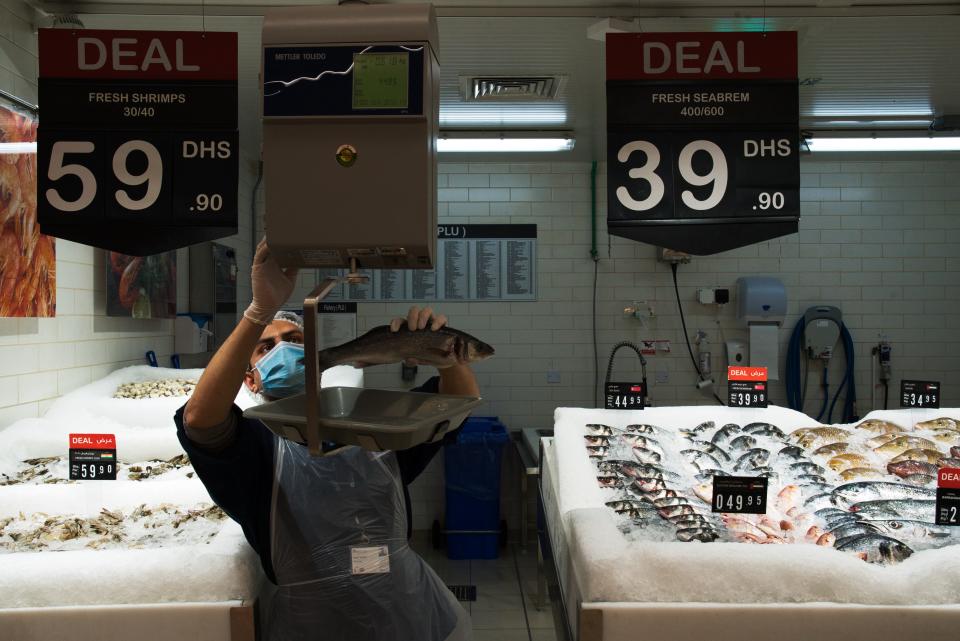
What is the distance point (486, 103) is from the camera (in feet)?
15.0

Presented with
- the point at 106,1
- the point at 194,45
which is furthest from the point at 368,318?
the point at 194,45

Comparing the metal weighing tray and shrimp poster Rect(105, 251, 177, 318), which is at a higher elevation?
shrimp poster Rect(105, 251, 177, 318)

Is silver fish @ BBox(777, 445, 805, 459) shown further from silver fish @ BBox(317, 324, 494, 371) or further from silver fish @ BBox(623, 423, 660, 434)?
silver fish @ BBox(317, 324, 494, 371)

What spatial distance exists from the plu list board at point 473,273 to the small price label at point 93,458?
376 centimetres

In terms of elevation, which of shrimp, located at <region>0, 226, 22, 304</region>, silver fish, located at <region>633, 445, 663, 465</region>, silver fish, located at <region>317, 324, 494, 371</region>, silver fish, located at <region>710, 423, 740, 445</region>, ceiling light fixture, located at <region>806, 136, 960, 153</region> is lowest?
silver fish, located at <region>633, 445, 663, 465</region>

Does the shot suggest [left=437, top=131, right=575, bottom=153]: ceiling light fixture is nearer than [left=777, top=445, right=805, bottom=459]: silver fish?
No

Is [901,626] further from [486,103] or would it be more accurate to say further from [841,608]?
[486,103]

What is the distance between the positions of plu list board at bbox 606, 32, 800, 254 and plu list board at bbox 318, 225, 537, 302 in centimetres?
370

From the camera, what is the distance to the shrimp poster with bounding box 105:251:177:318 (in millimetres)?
3805

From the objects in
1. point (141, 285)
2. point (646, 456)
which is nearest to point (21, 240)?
point (141, 285)

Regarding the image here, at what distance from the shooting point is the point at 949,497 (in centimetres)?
200

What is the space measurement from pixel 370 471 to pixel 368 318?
419 centimetres

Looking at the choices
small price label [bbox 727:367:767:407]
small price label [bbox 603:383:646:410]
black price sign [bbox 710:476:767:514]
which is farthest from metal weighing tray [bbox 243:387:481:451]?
small price label [bbox 727:367:767:407]

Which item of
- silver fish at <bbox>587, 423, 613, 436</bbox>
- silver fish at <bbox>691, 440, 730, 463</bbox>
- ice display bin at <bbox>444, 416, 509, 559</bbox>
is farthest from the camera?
ice display bin at <bbox>444, 416, 509, 559</bbox>
